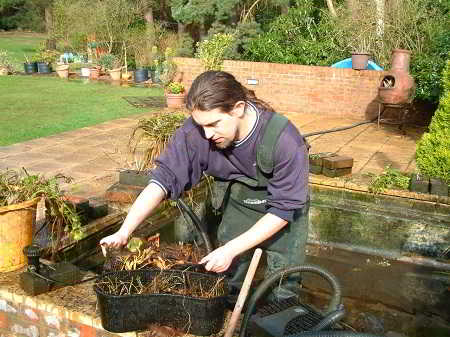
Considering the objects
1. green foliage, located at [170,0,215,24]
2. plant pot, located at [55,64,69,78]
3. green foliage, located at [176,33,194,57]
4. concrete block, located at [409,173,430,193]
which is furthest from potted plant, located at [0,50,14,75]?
concrete block, located at [409,173,430,193]

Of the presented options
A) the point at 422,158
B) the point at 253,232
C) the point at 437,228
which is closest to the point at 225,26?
the point at 422,158

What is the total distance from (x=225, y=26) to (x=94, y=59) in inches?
249

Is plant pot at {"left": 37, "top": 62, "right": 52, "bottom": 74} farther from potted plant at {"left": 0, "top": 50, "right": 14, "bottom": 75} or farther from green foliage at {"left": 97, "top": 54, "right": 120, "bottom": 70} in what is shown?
green foliage at {"left": 97, "top": 54, "right": 120, "bottom": 70}

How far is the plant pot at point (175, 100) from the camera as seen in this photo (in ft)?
36.5

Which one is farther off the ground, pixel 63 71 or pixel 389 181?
pixel 63 71

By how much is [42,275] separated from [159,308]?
2.65 feet

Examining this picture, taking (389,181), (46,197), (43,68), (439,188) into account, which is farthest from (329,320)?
(43,68)

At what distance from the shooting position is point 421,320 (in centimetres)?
410

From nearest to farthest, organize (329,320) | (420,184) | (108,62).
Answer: (329,320)
(420,184)
(108,62)

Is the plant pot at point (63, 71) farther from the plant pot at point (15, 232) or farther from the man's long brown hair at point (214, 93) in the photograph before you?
the man's long brown hair at point (214, 93)

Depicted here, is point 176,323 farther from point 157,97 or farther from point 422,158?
point 157,97

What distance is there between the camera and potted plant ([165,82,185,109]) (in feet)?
36.5

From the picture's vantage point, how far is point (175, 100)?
11164 mm

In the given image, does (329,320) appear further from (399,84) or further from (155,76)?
(155,76)
